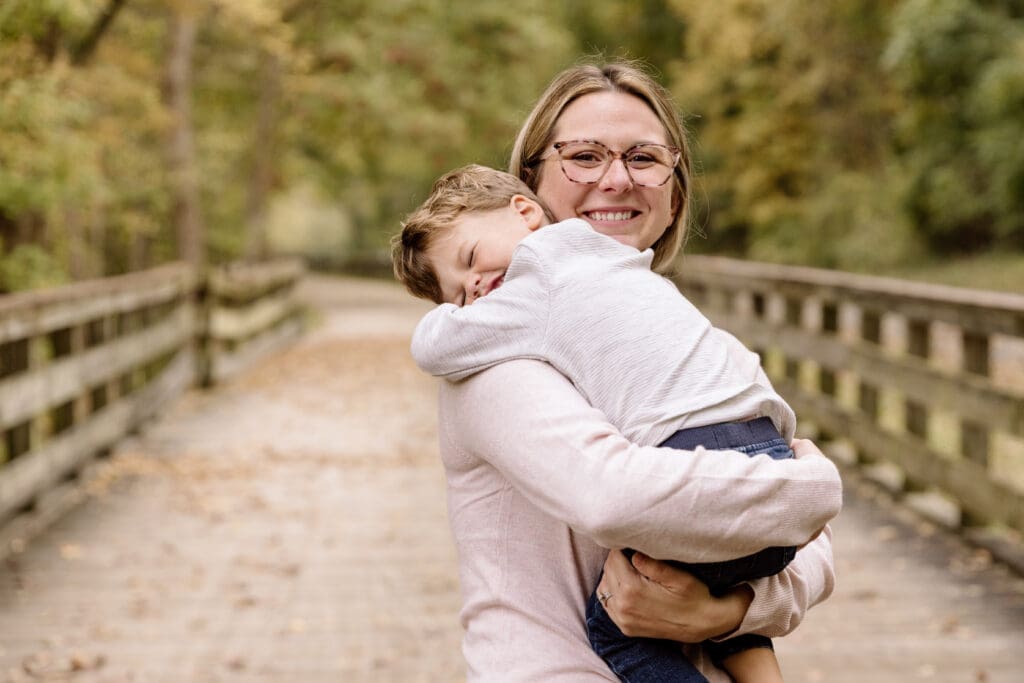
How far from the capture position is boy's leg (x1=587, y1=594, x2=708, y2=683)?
1.73 meters

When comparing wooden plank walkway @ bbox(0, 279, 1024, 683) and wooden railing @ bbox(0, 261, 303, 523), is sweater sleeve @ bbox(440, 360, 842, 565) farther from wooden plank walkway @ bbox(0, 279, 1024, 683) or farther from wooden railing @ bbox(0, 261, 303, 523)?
wooden railing @ bbox(0, 261, 303, 523)

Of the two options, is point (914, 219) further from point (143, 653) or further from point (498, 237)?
point (498, 237)

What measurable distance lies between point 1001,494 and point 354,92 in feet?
58.4

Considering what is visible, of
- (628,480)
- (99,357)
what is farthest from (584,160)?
(99,357)

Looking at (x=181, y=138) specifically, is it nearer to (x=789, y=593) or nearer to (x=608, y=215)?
(x=608, y=215)

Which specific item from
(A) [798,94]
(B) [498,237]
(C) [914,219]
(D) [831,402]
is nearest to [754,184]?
(A) [798,94]

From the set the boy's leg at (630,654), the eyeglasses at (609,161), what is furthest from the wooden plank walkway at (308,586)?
the boy's leg at (630,654)

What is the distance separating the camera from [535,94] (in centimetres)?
1518

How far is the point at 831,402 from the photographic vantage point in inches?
307

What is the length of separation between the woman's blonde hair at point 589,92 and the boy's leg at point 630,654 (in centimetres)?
72

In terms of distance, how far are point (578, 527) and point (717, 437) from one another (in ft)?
0.76

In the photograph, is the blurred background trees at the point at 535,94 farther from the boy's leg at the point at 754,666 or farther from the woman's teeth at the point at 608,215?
the boy's leg at the point at 754,666

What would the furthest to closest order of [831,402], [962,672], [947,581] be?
[831,402] < [947,581] < [962,672]

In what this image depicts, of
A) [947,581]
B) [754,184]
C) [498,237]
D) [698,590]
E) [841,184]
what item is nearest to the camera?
[698,590]
